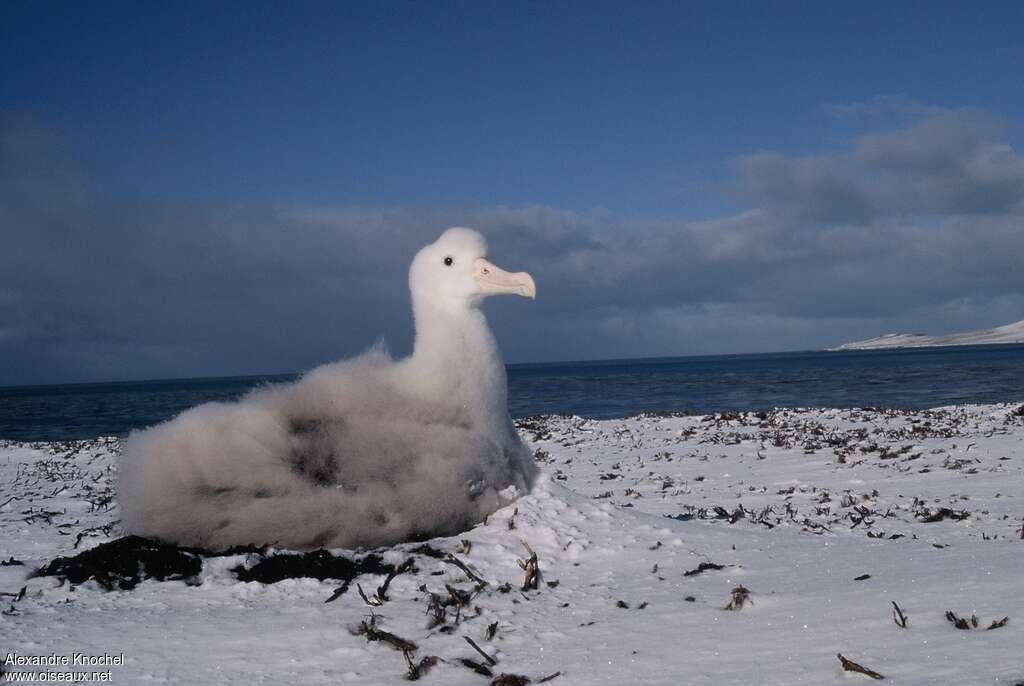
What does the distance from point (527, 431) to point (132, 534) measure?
12092 mm

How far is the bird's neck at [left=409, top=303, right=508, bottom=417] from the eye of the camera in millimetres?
4504

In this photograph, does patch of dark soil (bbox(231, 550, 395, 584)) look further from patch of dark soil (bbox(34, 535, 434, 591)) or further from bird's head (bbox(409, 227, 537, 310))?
bird's head (bbox(409, 227, 537, 310))

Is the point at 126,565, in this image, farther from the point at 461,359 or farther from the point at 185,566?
the point at 461,359

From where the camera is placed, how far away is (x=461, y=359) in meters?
4.59

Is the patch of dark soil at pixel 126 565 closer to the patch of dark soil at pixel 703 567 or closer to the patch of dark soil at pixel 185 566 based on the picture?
the patch of dark soil at pixel 185 566

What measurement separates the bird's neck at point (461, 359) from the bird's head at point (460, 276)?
0.08 meters

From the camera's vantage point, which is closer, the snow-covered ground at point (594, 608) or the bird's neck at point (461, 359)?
the snow-covered ground at point (594, 608)

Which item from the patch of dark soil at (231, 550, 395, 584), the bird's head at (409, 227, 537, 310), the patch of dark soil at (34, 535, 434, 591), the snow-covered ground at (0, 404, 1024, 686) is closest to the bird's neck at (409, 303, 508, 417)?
the bird's head at (409, 227, 537, 310)

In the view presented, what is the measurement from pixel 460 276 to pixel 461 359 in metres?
0.59

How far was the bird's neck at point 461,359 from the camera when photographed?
450cm

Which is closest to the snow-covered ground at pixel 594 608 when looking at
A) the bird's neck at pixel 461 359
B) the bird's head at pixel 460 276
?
the bird's neck at pixel 461 359

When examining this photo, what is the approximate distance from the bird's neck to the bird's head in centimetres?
8

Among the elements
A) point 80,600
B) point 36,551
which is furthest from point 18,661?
point 36,551

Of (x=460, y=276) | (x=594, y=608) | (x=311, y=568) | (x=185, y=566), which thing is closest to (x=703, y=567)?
(x=594, y=608)
